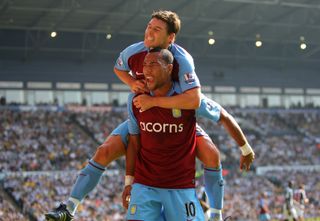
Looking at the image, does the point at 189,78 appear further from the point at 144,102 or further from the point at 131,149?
the point at 131,149

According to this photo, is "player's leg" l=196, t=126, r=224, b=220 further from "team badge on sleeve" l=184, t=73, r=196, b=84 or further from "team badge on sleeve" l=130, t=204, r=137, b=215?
"team badge on sleeve" l=130, t=204, r=137, b=215

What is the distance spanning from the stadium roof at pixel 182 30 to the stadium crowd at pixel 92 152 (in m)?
4.26

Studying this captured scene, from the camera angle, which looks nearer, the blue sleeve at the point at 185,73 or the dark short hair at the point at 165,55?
the dark short hair at the point at 165,55

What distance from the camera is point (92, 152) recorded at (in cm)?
3588

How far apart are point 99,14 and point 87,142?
23.2 feet

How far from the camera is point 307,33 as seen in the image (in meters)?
43.6

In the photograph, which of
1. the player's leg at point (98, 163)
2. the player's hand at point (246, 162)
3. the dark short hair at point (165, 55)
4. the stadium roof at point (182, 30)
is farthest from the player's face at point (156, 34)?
the stadium roof at point (182, 30)

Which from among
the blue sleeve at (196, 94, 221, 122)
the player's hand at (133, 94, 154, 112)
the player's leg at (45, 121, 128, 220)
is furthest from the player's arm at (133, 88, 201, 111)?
the player's leg at (45, 121, 128, 220)

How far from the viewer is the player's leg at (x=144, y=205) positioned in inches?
241

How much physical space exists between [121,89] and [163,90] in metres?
38.1

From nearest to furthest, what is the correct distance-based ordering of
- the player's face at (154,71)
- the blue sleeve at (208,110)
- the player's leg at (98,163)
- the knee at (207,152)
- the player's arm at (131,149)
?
the player's face at (154,71), the blue sleeve at (208,110), the player's arm at (131,149), the knee at (207,152), the player's leg at (98,163)

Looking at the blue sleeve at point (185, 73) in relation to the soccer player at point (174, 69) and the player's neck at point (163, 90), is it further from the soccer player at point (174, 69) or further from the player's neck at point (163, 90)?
the player's neck at point (163, 90)

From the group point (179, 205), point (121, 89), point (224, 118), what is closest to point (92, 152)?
point (121, 89)

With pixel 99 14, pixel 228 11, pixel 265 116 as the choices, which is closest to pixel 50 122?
pixel 99 14
